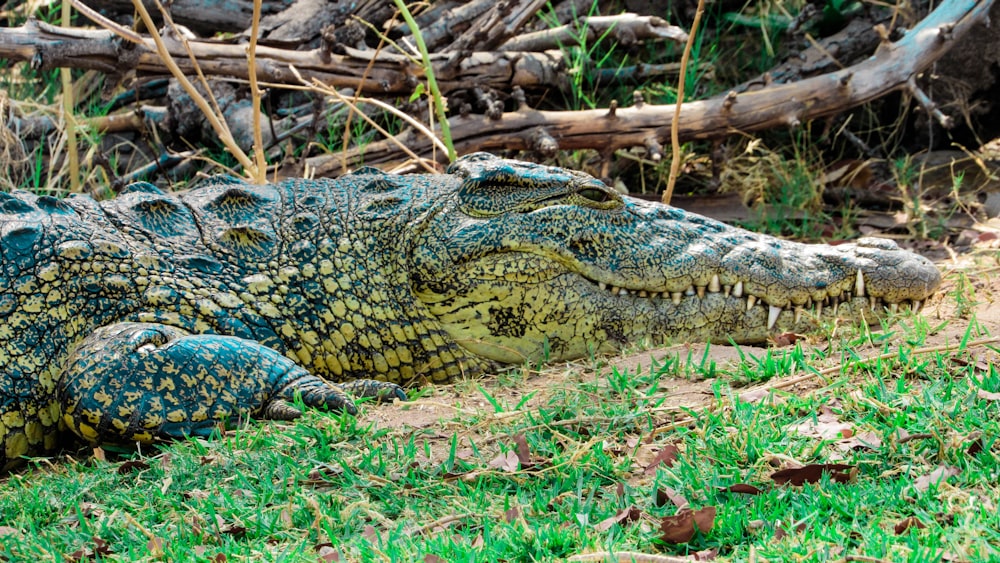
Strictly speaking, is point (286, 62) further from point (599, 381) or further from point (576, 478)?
point (576, 478)

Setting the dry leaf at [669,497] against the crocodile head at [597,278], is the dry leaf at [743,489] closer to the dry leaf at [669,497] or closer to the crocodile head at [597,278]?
the dry leaf at [669,497]

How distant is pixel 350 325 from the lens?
169 inches

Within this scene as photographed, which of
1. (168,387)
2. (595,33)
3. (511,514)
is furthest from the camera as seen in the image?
(595,33)

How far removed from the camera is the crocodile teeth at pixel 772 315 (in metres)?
4.33

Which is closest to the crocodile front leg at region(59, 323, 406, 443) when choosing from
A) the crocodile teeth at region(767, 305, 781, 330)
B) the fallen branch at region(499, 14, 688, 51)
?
the crocodile teeth at region(767, 305, 781, 330)

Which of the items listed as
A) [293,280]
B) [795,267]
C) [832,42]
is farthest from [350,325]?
[832,42]

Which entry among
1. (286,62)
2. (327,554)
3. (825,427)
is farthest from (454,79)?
(327,554)

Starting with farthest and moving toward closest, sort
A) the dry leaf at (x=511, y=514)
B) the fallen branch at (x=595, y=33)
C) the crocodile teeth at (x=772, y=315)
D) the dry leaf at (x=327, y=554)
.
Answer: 1. the fallen branch at (x=595, y=33)
2. the crocodile teeth at (x=772, y=315)
3. the dry leaf at (x=511, y=514)
4. the dry leaf at (x=327, y=554)

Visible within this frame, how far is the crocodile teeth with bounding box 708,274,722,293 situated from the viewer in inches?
171

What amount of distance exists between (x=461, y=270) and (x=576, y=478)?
4.97 ft

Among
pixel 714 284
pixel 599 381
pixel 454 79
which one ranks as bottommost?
pixel 599 381

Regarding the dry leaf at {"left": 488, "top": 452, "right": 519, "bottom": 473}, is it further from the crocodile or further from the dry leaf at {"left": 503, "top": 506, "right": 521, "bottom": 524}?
the crocodile

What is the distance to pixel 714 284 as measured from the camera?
4348 mm

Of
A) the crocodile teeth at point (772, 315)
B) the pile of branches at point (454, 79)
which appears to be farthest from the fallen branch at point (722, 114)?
the crocodile teeth at point (772, 315)
